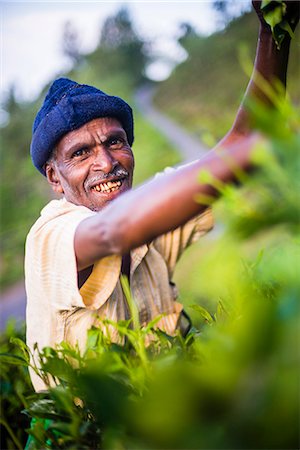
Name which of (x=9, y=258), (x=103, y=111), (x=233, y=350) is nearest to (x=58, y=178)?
(x=103, y=111)

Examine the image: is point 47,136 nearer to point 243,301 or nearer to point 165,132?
point 243,301

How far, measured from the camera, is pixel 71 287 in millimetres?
1237

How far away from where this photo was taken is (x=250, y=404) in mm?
477

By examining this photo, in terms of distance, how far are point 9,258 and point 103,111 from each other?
13.1 m

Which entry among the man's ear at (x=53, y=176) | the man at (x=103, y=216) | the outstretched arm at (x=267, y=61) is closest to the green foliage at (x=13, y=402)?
the man at (x=103, y=216)

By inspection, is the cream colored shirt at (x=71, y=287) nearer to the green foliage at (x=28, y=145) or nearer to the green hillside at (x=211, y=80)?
the green foliage at (x=28, y=145)

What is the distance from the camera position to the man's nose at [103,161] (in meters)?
1.65

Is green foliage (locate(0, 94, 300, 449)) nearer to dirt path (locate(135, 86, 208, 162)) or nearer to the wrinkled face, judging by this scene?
the wrinkled face

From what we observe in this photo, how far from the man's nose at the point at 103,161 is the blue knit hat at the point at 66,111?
102 millimetres

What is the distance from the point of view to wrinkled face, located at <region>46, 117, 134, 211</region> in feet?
5.44

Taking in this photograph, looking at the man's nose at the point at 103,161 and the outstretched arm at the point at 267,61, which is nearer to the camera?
the outstretched arm at the point at 267,61

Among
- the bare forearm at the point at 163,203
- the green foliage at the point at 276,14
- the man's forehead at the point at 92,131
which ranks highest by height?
the man's forehead at the point at 92,131

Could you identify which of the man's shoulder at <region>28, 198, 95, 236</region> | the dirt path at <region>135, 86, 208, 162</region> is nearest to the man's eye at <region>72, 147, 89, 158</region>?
the man's shoulder at <region>28, 198, 95, 236</region>

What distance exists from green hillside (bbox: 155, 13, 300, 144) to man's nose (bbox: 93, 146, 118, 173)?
12.9m
